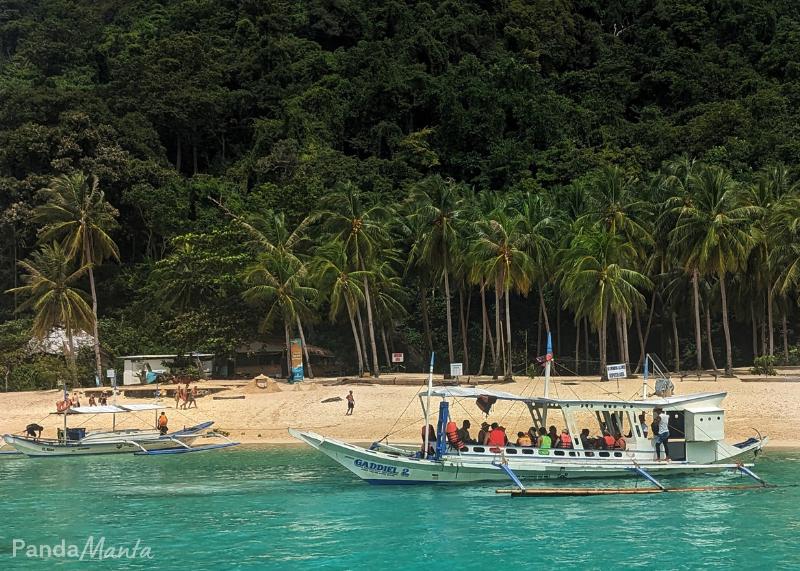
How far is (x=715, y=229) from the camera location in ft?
195

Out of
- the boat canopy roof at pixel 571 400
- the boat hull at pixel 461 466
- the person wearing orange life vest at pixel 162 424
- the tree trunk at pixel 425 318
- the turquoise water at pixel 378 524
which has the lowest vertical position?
the turquoise water at pixel 378 524

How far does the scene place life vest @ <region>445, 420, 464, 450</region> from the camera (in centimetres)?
3509

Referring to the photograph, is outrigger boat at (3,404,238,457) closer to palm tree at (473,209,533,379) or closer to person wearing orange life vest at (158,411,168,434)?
person wearing orange life vest at (158,411,168,434)

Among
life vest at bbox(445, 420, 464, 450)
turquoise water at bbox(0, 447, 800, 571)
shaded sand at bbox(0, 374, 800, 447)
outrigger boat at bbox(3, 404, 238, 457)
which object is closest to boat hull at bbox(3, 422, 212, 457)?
outrigger boat at bbox(3, 404, 238, 457)

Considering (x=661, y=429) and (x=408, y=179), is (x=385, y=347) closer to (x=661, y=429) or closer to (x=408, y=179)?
(x=408, y=179)

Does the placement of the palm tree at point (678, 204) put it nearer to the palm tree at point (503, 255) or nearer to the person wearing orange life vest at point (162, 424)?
the palm tree at point (503, 255)

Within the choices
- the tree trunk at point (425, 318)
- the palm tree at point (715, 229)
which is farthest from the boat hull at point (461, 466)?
the tree trunk at point (425, 318)

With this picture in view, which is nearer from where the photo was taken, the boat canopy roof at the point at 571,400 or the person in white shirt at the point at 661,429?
the boat canopy roof at the point at 571,400

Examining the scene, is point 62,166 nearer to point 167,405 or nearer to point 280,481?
point 167,405

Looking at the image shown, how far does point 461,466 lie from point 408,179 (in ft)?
199

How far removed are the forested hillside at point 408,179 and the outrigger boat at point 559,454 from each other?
23281mm

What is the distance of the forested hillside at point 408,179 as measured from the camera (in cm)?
6619

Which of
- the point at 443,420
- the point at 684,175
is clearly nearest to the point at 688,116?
the point at 684,175

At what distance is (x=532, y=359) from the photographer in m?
76.8
